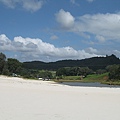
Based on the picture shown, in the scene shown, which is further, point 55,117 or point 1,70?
point 1,70

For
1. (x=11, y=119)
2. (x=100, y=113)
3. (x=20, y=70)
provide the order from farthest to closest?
(x=20, y=70)
(x=100, y=113)
(x=11, y=119)

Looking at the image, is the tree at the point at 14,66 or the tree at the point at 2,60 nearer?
the tree at the point at 2,60

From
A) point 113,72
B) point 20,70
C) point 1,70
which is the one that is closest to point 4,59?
point 1,70

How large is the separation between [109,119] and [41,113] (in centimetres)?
306

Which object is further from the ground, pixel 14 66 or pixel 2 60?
pixel 2 60

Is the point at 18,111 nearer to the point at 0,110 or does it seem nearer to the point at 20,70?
the point at 0,110

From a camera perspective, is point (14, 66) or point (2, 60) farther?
point (14, 66)

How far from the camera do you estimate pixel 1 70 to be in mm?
108875

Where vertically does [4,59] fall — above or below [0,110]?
above

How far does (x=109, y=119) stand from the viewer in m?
10.7

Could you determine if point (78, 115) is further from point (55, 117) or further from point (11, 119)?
point (11, 119)

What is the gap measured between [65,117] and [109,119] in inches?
72.2

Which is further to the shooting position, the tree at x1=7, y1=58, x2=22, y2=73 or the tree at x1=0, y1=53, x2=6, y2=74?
the tree at x1=7, y1=58, x2=22, y2=73

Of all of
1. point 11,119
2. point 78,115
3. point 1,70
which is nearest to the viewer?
point 11,119
